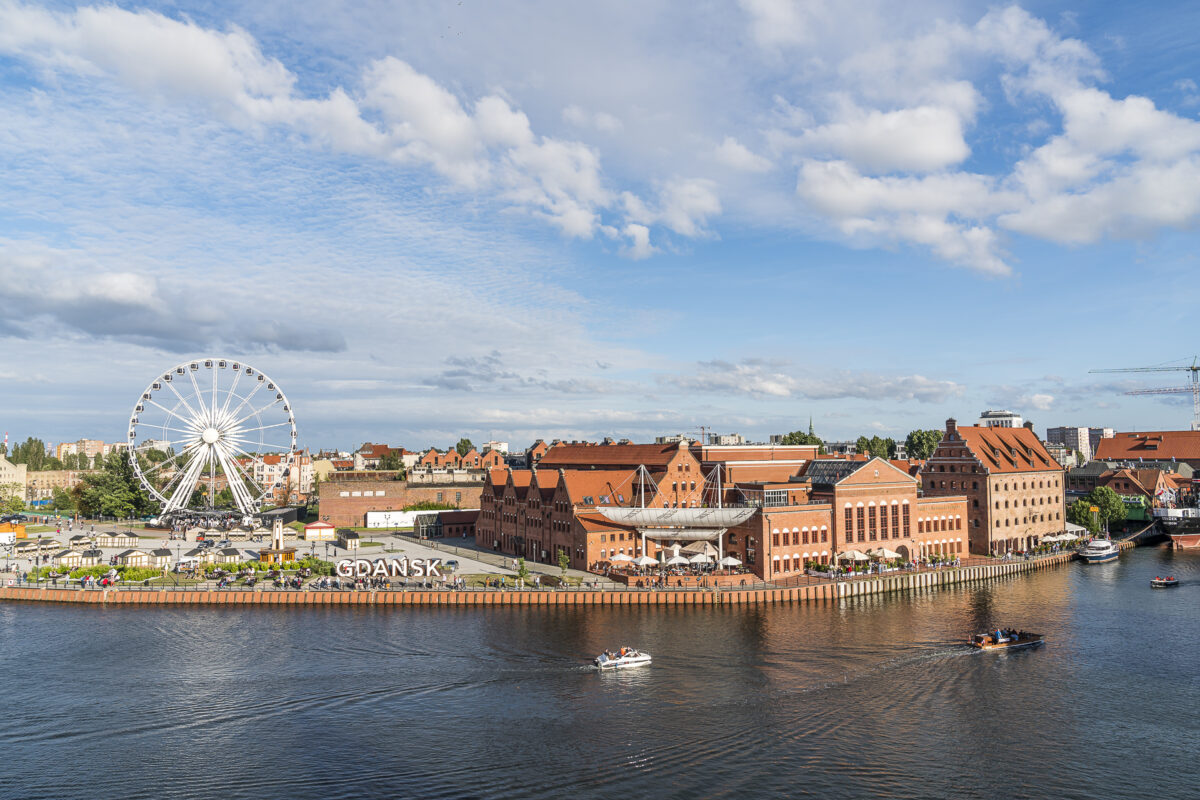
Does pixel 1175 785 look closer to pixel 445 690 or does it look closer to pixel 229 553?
pixel 445 690

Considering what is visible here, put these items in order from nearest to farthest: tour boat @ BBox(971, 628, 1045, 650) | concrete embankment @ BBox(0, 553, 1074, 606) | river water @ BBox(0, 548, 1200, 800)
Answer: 1. river water @ BBox(0, 548, 1200, 800)
2. tour boat @ BBox(971, 628, 1045, 650)
3. concrete embankment @ BBox(0, 553, 1074, 606)

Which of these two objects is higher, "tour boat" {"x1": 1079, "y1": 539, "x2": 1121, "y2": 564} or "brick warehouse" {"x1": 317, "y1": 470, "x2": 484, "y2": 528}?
"brick warehouse" {"x1": 317, "y1": 470, "x2": 484, "y2": 528}

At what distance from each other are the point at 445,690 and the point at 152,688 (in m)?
20.3

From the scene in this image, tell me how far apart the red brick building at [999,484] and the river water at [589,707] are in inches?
1724

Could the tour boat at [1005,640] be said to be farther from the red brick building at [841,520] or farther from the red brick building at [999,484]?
the red brick building at [999,484]

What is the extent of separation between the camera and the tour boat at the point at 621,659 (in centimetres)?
6303

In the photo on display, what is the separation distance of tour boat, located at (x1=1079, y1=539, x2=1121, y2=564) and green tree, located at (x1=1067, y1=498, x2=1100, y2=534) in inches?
607

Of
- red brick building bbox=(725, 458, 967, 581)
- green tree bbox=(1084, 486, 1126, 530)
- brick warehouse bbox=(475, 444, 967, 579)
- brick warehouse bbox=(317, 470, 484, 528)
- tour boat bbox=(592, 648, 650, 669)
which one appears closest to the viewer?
tour boat bbox=(592, 648, 650, 669)

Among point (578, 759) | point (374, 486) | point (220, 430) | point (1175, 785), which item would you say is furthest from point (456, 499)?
point (1175, 785)

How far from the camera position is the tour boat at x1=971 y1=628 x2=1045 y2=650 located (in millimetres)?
69875

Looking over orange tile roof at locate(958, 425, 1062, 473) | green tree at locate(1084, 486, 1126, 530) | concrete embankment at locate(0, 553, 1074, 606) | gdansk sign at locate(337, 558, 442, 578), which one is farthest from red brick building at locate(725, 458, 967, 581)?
green tree at locate(1084, 486, 1126, 530)

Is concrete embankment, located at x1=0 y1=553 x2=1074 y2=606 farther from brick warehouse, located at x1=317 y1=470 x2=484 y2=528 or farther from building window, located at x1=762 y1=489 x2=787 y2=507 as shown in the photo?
brick warehouse, located at x1=317 y1=470 x2=484 y2=528

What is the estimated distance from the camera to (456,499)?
552ft

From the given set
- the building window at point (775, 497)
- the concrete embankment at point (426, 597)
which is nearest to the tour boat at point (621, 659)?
the concrete embankment at point (426, 597)
